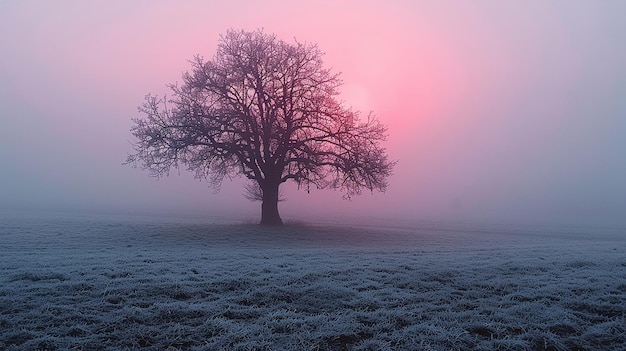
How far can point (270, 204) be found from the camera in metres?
30.6

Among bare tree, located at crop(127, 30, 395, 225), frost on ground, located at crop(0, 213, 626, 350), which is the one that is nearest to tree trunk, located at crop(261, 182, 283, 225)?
bare tree, located at crop(127, 30, 395, 225)

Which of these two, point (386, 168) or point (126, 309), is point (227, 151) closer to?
point (386, 168)

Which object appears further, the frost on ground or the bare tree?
the bare tree

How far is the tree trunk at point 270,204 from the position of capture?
1192 inches

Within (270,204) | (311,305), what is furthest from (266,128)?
(311,305)

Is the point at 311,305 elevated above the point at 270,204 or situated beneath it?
situated beneath

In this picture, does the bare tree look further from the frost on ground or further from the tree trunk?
the frost on ground

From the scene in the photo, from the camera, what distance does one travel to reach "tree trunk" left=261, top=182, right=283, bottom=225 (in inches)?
1192

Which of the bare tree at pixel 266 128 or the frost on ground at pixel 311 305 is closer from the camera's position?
the frost on ground at pixel 311 305

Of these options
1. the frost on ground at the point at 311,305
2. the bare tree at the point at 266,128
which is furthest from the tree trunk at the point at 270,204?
the frost on ground at the point at 311,305

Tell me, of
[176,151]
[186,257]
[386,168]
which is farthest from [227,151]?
[186,257]

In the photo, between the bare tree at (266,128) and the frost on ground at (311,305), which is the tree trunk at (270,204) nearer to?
the bare tree at (266,128)

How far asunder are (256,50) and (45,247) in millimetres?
17808

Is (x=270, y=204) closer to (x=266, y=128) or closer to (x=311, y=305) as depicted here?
(x=266, y=128)
